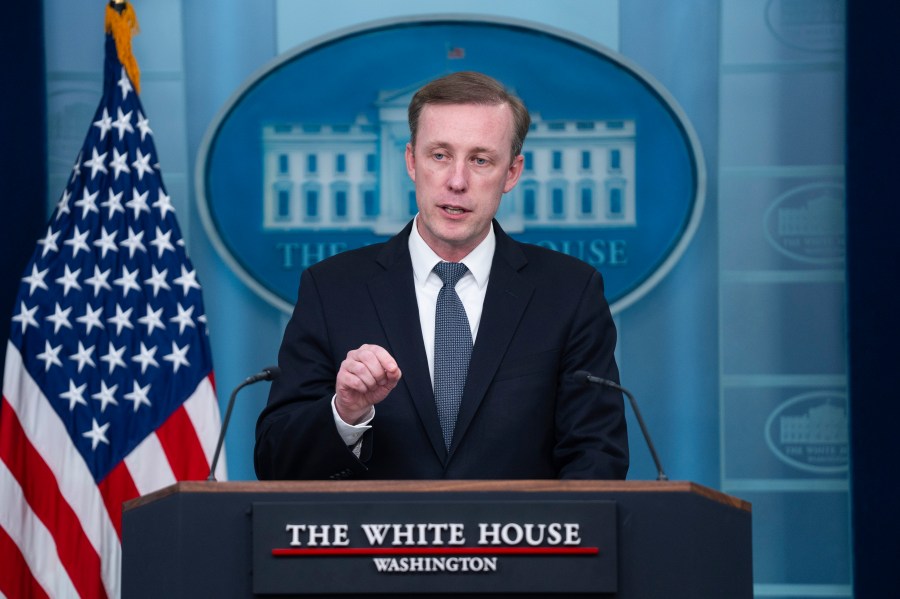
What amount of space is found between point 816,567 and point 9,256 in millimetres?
3095

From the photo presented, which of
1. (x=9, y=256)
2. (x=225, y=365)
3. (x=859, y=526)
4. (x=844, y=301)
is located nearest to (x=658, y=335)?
(x=844, y=301)

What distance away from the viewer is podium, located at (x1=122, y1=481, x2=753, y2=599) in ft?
5.96

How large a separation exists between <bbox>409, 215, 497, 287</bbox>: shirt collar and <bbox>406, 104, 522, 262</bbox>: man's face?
53mm

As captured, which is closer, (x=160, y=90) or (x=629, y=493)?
(x=629, y=493)

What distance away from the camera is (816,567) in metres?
4.44

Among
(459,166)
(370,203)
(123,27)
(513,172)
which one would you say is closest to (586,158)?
(370,203)

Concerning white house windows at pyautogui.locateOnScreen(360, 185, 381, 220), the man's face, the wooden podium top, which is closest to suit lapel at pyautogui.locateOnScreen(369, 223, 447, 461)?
the man's face

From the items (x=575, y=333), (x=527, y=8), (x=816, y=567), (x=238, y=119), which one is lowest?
(x=816, y=567)

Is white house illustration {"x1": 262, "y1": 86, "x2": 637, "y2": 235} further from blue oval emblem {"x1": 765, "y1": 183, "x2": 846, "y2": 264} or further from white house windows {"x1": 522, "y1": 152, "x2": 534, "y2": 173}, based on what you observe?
blue oval emblem {"x1": 765, "y1": 183, "x2": 846, "y2": 264}

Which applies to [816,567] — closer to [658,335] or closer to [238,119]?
[658,335]

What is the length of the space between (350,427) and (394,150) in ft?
8.04

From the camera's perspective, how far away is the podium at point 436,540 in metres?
1.82

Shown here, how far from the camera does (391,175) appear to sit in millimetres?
4496

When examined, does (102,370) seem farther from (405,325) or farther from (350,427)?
(350,427)
